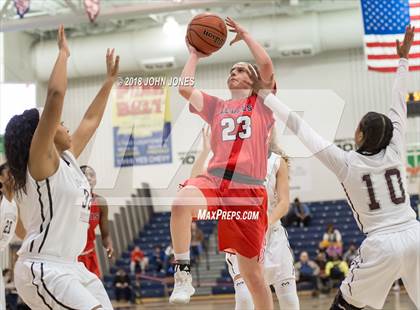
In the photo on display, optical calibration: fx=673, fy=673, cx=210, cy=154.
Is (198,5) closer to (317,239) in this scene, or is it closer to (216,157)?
(317,239)

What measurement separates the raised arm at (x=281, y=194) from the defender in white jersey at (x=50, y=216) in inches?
102

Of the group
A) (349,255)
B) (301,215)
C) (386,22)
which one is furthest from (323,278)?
(386,22)

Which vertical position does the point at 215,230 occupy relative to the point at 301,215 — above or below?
below

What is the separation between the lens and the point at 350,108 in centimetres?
2028

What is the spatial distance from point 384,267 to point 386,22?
26.5 feet

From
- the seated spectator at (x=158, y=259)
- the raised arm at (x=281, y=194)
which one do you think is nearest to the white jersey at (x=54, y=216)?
the raised arm at (x=281, y=194)

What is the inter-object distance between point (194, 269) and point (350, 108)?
6.81 m

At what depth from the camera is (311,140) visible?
4590 millimetres

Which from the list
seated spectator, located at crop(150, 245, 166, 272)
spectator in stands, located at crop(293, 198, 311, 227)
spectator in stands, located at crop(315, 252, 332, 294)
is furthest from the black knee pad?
spectator in stands, located at crop(293, 198, 311, 227)

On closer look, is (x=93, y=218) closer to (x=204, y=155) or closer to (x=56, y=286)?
(x=204, y=155)

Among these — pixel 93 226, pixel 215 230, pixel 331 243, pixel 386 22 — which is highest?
pixel 386 22

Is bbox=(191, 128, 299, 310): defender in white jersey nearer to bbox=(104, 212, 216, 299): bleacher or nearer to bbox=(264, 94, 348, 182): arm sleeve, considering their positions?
bbox=(264, 94, 348, 182): arm sleeve

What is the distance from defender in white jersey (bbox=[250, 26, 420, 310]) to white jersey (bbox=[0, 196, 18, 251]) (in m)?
2.96

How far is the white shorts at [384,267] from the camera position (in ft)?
14.8
